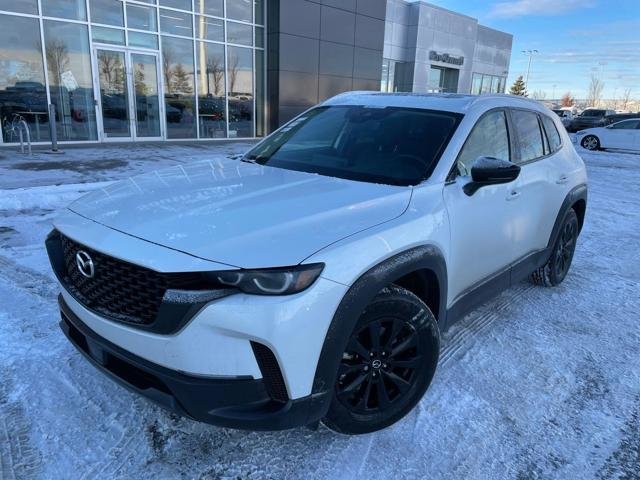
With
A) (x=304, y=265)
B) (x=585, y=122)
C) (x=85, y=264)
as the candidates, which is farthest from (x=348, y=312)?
(x=585, y=122)

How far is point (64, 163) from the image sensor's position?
10.3 metres

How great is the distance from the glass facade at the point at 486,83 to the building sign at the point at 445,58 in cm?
216

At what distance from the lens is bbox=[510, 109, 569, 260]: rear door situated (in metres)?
3.75

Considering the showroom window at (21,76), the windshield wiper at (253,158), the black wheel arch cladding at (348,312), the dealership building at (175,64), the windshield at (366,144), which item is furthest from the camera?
the dealership building at (175,64)

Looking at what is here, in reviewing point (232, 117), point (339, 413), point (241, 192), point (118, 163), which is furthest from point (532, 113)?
point (232, 117)

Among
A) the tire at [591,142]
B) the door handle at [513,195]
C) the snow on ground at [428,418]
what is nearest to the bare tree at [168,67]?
the snow on ground at [428,418]

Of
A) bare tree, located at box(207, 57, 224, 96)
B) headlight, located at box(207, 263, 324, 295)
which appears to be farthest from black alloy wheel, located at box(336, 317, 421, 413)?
bare tree, located at box(207, 57, 224, 96)

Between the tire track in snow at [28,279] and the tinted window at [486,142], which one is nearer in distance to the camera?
the tinted window at [486,142]

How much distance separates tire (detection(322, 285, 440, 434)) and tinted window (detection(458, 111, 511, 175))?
3.55 ft

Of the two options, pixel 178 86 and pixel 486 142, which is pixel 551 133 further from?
pixel 178 86

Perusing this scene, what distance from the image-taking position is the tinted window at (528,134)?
389 cm

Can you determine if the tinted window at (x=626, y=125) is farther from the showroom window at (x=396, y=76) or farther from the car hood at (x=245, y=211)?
the car hood at (x=245, y=211)

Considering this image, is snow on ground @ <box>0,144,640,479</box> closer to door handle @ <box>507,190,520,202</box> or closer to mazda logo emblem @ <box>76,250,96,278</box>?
mazda logo emblem @ <box>76,250,96,278</box>

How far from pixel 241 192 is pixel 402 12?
94.4 feet
